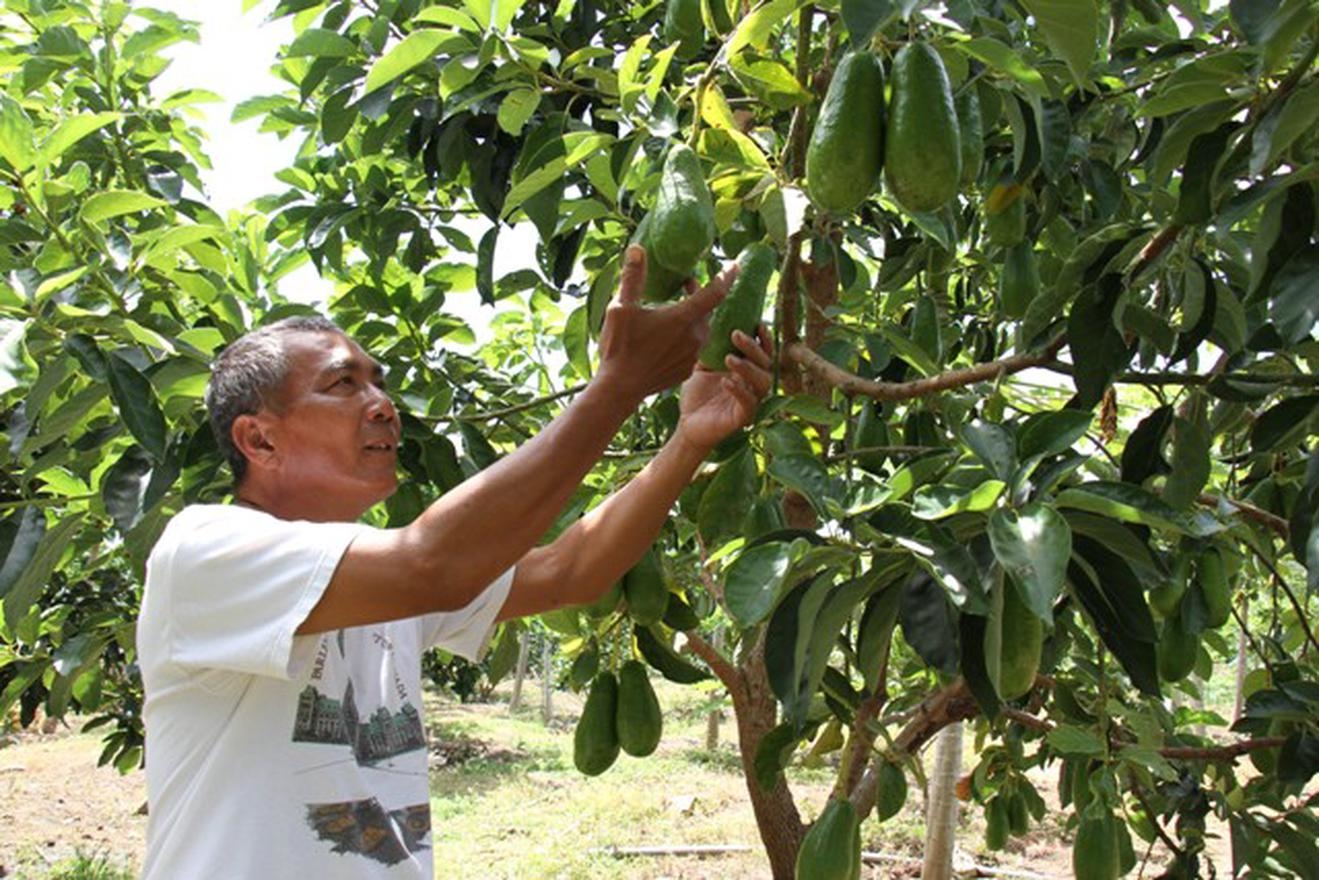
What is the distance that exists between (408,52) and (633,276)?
46 cm

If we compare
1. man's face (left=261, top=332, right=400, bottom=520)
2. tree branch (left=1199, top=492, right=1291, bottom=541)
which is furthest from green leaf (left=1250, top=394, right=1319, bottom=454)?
man's face (left=261, top=332, right=400, bottom=520)

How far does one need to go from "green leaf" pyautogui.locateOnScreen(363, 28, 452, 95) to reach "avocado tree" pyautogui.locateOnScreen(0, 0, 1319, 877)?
0.01 metres

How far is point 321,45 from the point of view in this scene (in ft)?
6.59

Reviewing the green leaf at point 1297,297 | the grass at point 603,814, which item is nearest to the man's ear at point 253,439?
the green leaf at point 1297,297

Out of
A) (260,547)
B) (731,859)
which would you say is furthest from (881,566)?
(731,859)

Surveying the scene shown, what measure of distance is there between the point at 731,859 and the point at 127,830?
4.27m

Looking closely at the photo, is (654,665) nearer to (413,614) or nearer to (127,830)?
(413,614)

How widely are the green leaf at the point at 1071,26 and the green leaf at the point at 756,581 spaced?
19.0 inches

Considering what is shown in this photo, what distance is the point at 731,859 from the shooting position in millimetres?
7023

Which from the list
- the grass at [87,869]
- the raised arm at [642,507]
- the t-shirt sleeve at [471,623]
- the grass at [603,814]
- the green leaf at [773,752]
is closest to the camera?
the raised arm at [642,507]

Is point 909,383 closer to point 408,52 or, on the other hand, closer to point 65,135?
point 408,52

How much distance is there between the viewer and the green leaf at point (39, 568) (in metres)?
1.83

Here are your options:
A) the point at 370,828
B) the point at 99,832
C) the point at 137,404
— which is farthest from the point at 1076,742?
the point at 99,832

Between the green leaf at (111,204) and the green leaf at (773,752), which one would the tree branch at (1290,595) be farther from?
the green leaf at (111,204)
